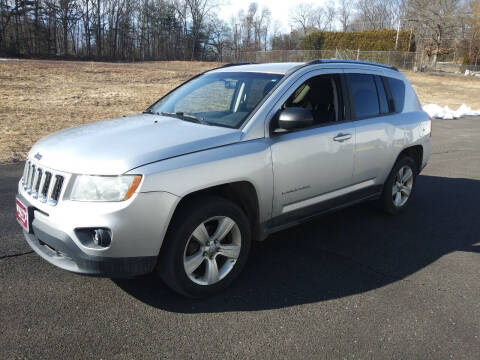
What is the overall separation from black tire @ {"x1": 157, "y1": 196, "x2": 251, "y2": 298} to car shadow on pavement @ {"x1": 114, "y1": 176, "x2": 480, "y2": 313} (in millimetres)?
147

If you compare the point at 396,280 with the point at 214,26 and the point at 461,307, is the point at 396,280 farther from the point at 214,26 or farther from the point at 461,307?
the point at 214,26

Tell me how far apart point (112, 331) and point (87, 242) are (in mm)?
653

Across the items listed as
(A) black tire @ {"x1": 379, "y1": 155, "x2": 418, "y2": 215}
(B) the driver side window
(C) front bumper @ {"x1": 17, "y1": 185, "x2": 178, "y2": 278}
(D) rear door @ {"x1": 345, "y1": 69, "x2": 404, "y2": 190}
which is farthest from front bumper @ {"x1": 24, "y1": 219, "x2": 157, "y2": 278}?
(A) black tire @ {"x1": 379, "y1": 155, "x2": 418, "y2": 215}

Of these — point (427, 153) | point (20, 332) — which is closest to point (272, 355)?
point (20, 332)

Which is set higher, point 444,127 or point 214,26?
point 214,26

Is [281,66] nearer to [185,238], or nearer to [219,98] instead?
[219,98]

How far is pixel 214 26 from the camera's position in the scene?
214ft

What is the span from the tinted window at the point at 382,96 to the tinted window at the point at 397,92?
0.20m

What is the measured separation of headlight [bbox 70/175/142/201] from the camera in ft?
9.14

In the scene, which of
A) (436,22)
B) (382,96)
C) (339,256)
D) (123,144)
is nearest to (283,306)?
(339,256)

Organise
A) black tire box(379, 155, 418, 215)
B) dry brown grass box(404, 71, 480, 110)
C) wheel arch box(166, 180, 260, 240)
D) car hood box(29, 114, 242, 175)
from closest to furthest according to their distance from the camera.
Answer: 1. car hood box(29, 114, 242, 175)
2. wheel arch box(166, 180, 260, 240)
3. black tire box(379, 155, 418, 215)
4. dry brown grass box(404, 71, 480, 110)

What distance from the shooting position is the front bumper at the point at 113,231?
2.75 meters

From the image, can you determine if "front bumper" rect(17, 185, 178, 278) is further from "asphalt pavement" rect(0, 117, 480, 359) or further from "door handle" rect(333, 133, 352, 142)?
"door handle" rect(333, 133, 352, 142)

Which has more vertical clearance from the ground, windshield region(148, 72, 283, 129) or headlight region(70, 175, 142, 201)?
windshield region(148, 72, 283, 129)
